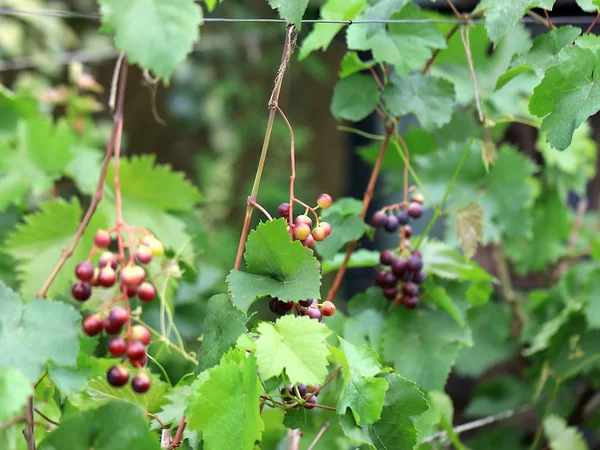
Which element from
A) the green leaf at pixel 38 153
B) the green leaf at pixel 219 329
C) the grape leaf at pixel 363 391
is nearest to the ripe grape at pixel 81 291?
the green leaf at pixel 219 329

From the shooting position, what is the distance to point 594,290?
1045mm

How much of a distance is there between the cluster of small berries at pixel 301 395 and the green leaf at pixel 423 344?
225mm

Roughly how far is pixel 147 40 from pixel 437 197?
655 millimetres

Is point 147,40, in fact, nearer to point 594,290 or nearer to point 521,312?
point 594,290

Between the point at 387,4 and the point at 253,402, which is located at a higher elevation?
the point at 387,4

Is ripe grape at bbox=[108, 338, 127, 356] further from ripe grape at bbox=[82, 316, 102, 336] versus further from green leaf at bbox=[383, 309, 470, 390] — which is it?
green leaf at bbox=[383, 309, 470, 390]

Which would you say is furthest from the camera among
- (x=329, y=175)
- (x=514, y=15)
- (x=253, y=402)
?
(x=329, y=175)

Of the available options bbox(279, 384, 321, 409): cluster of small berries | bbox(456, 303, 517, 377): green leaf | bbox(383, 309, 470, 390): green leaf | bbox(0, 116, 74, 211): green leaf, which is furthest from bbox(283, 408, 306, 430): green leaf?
bbox(456, 303, 517, 377): green leaf

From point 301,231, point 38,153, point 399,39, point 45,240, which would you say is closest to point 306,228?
point 301,231

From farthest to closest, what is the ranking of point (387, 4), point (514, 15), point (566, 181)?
point (566, 181)
point (387, 4)
point (514, 15)

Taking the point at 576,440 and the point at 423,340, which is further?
the point at 576,440

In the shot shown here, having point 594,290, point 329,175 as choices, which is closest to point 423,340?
point 594,290

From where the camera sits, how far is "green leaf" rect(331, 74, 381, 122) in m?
0.78

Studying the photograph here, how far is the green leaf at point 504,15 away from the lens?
23.8 inches
